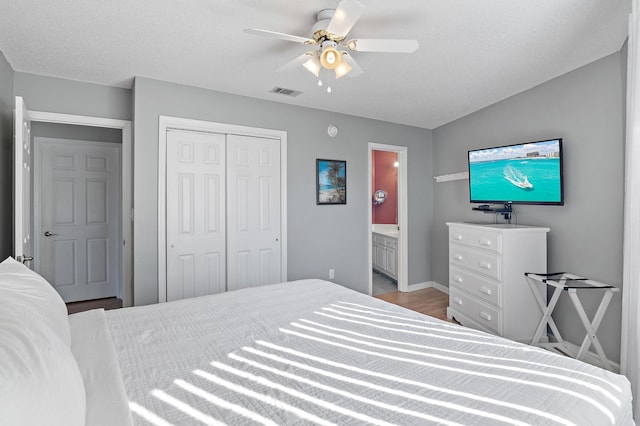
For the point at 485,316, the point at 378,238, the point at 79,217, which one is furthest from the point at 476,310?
the point at 79,217

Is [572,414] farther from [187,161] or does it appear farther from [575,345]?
[187,161]

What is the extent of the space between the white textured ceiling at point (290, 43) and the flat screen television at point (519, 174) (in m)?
0.67

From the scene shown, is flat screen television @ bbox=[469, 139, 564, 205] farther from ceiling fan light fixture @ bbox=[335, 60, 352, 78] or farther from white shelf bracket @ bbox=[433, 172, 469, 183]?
ceiling fan light fixture @ bbox=[335, 60, 352, 78]

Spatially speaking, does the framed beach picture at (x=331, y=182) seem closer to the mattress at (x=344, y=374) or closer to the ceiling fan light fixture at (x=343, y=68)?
the ceiling fan light fixture at (x=343, y=68)

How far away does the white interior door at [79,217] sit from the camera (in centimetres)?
399

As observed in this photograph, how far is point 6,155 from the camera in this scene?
8.70 feet

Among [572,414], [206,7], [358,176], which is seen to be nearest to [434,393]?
[572,414]

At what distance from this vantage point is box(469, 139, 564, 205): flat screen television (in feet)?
9.53

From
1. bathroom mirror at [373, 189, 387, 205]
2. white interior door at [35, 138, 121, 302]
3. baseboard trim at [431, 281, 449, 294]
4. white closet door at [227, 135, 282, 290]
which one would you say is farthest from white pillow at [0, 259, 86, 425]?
bathroom mirror at [373, 189, 387, 205]

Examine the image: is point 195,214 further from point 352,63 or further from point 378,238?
point 378,238


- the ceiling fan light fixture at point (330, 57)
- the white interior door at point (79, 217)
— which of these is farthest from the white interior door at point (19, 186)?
the ceiling fan light fixture at point (330, 57)

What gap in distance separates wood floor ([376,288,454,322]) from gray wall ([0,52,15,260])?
12.9 feet

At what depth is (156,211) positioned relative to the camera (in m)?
3.12

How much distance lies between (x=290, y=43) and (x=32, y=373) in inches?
95.5
